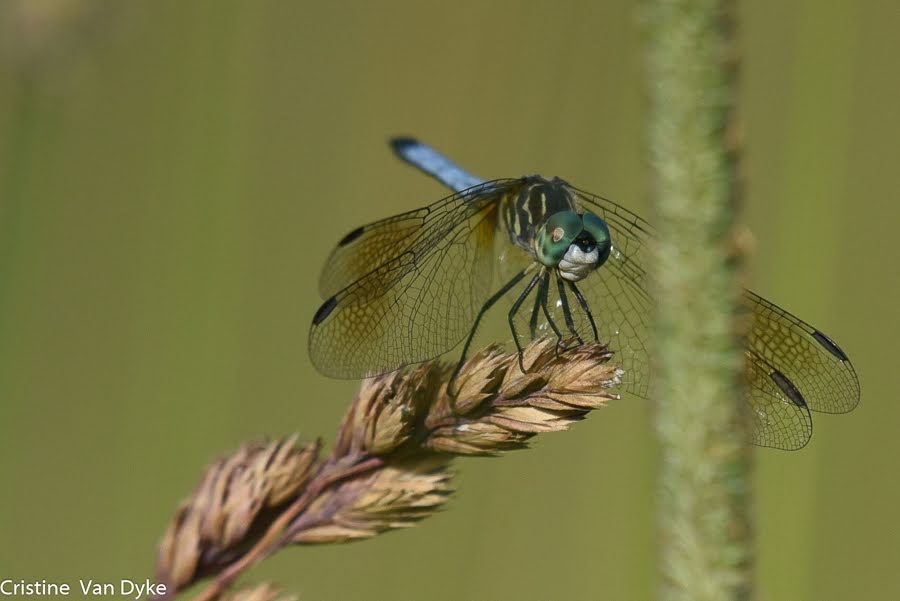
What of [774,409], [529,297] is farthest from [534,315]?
[774,409]

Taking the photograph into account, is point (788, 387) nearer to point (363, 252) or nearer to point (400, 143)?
point (363, 252)

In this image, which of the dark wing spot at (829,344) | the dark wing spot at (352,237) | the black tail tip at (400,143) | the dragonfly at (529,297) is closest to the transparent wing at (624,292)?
the dragonfly at (529,297)

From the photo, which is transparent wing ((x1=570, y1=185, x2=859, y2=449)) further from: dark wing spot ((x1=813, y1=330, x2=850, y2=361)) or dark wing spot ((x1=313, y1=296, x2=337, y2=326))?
dark wing spot ((x1=313, y1=296, x2=337, y2=326))

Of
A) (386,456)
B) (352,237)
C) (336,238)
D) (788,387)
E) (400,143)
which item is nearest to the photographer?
(386,456)

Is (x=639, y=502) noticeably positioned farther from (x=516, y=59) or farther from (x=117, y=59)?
(x=117, y=59)

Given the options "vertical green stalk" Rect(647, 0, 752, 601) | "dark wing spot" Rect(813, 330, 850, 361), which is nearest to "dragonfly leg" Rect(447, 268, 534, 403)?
"dark wing spot" Rect(813, 330, 850, 361)

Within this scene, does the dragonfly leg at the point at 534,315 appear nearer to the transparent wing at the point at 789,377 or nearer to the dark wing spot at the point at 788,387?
the transparent wing at the point at 789,377
